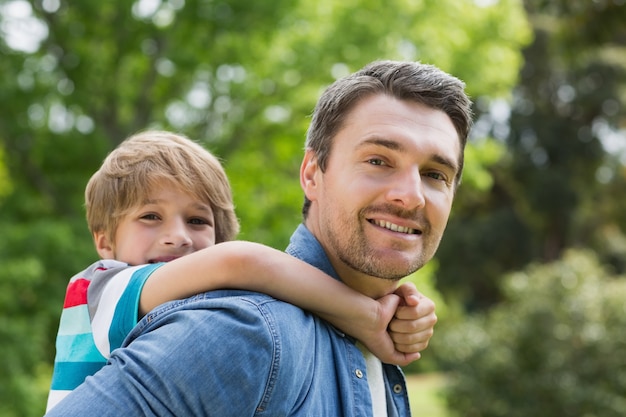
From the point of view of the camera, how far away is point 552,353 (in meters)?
13.7

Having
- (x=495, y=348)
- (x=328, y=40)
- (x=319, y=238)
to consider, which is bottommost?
(x=495, y=348)

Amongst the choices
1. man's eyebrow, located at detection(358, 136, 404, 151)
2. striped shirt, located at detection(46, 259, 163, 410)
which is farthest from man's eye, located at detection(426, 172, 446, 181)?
striped shirt, located at detection(46, 259, 163, 410)

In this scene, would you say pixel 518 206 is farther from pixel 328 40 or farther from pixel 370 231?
pixel 370 231

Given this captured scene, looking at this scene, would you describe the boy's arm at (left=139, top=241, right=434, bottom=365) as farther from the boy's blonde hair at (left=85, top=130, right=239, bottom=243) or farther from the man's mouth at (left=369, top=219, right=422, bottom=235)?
the boy's blonde hair at (left=85, top=130, right=239, bottom=243)

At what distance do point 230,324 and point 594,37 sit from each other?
26.4 feet

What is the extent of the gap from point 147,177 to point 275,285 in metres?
0.70

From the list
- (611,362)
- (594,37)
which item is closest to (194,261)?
(594,37)

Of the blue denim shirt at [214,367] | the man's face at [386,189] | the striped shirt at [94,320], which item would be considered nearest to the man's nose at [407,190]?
the man's face at [386,189]

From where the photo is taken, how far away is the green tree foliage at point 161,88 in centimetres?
1116

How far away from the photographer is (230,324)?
4.91 feet

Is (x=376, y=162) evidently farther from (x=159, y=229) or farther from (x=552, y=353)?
(x=552, y=353)

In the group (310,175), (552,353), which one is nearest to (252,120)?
(552,353)

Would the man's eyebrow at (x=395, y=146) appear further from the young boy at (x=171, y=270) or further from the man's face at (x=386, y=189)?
the young boy at (x=171, y=270)

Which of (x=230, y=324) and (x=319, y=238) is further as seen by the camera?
(x=319, y=238)
